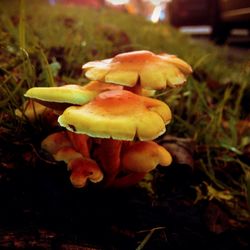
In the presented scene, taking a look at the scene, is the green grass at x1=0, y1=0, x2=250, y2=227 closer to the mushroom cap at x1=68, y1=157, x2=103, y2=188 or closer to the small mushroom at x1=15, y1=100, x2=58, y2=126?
the small mushroom at x1=15, y1=100, x2=58, y2=126

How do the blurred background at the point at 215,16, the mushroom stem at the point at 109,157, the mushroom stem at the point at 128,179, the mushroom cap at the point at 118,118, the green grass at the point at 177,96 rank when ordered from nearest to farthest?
the mushroom cap at the point at 118,118 < the mushroom stem at the point at 109,157 < the mushroom stem at the point at 128,179 < the green grass at the point at 177,96 < the blurred background at the point at 215,16

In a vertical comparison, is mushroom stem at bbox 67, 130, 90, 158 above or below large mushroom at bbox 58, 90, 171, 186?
below

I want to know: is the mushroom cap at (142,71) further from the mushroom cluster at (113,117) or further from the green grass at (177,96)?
the green grass at (177,96)

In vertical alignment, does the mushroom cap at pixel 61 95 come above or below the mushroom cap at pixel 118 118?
above

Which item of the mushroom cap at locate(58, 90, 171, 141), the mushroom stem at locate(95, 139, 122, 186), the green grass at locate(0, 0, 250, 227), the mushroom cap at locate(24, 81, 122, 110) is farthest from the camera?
the green grass at locate(0, 0, 250, 227)

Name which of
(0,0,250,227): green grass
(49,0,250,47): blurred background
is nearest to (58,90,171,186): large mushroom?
(0,0,250,227): green grass

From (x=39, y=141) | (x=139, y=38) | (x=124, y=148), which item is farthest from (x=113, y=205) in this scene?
(x=139, y=38)

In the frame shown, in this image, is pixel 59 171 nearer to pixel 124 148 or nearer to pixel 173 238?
pixel 124 148

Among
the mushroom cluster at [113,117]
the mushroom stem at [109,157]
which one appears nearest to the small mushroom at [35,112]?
the mushroom cluster at [113,117]
